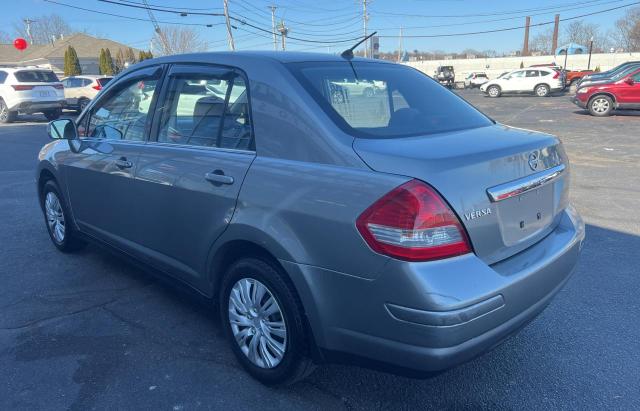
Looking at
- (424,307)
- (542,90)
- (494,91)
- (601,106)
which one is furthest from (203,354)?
(494,91)

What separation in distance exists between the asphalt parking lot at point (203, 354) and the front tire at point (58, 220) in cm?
13

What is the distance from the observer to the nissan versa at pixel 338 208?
2.10 m

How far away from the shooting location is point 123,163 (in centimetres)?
355

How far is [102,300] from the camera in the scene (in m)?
3.90

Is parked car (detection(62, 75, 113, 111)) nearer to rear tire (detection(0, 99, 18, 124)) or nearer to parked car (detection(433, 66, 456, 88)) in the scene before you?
rear tire (detection(0, 99, 18, 124))

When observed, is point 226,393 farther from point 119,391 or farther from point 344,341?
point 344,341

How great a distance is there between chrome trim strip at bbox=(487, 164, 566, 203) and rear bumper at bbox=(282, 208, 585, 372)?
30cm

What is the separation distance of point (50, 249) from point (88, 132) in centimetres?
155

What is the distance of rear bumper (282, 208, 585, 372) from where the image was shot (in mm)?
2041

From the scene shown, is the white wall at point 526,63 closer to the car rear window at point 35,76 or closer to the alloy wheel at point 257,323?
the car rear window at point 35,76

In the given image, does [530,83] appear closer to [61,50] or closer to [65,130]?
[65,130]

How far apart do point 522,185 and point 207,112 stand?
6.07ft

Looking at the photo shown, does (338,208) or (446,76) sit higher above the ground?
(338,208)

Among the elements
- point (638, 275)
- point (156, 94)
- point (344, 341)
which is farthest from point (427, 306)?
point (638, 275)
